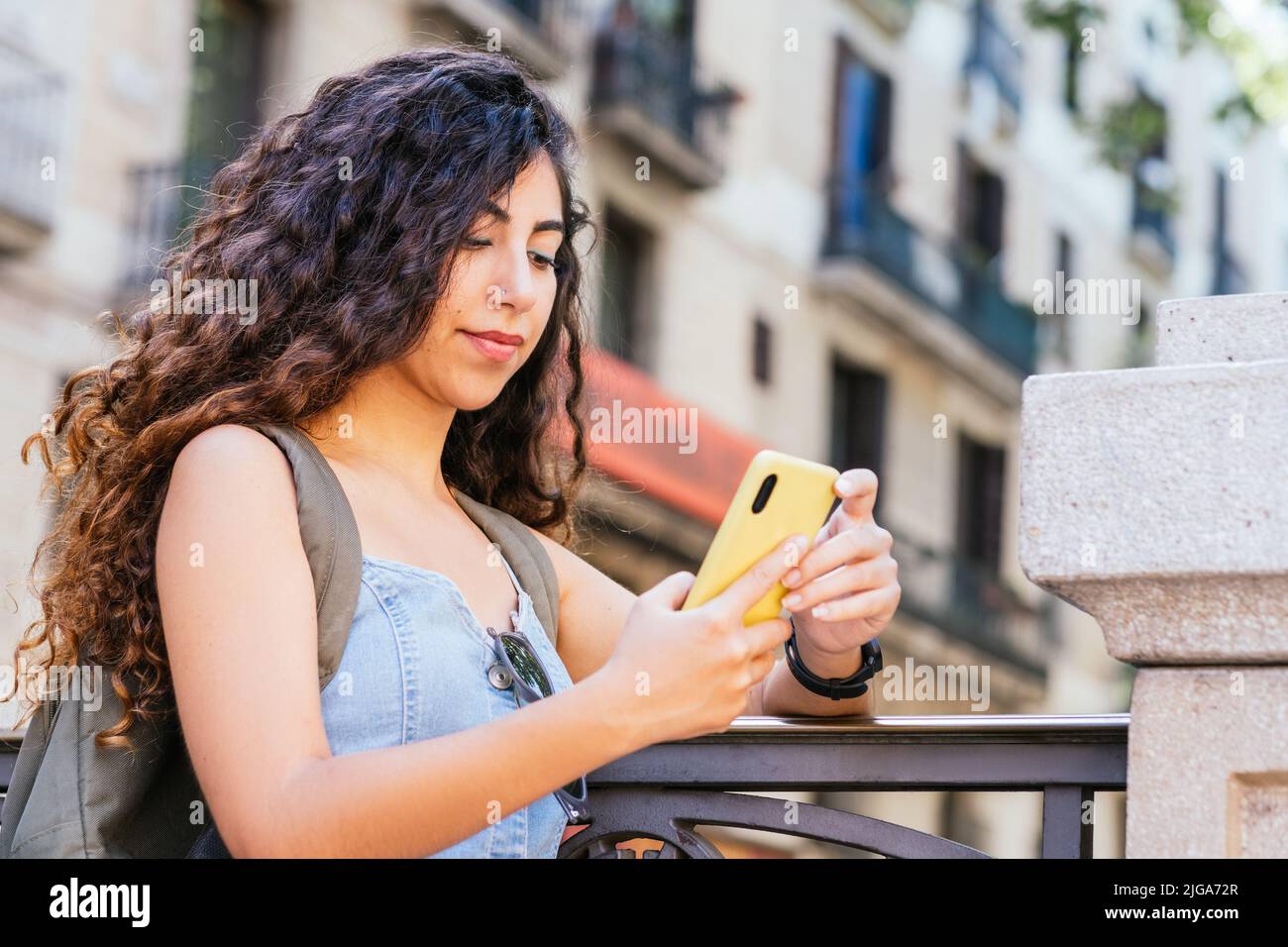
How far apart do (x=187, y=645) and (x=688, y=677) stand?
545 mm

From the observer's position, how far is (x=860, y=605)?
2156 millimetres

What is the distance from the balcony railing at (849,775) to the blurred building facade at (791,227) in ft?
25.8

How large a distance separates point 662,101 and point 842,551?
1348 cm

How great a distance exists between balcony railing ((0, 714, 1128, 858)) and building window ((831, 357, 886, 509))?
51.8ft

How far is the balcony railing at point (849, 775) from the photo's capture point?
2.17 metres

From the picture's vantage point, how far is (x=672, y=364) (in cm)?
1532

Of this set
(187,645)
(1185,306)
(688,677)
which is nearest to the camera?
(688,677)

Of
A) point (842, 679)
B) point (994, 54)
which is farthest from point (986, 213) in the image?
point (842, 679)
